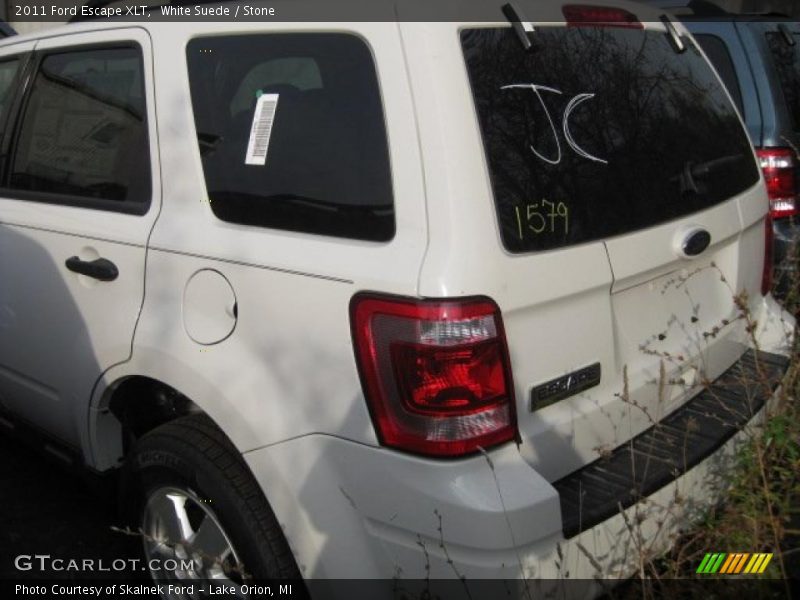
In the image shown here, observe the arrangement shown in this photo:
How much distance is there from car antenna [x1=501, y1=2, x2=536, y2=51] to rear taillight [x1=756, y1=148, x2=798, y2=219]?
2.58 metres

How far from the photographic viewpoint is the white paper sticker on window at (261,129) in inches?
85.8

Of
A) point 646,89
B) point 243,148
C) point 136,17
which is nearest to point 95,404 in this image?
point 243,148

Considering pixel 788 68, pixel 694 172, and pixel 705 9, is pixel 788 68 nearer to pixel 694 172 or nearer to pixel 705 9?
pixel 705 9

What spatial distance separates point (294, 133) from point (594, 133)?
2.64 feet

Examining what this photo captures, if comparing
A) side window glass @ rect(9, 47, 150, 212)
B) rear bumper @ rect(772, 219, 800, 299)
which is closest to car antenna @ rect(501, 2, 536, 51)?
side window glass @ rect(9, 47, 150, 212)

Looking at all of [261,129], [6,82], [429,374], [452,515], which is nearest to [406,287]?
[429,374]

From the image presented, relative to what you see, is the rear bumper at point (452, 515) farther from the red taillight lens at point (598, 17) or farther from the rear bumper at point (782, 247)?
the rear bumper at point (782, 247)

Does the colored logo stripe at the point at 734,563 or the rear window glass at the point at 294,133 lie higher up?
the rear window glass at the point at 294,133

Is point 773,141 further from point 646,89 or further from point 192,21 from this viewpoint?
point 192,21

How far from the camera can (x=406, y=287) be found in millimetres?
1812

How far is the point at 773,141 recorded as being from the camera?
4215 mm

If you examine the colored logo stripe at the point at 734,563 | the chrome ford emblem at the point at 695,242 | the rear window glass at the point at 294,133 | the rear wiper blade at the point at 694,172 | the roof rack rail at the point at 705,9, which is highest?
the roof rack rail at the point at 705,9

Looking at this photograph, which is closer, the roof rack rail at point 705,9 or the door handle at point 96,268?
the door handle at point 96,268

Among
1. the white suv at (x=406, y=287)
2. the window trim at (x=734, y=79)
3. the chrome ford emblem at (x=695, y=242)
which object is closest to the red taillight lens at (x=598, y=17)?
the white suv at (x=406, y=287)
